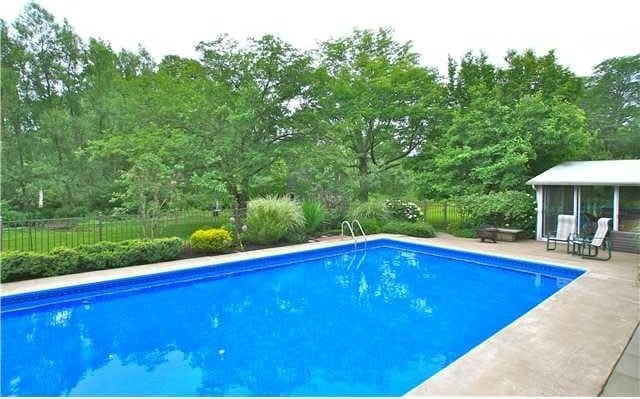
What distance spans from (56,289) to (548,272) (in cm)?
972

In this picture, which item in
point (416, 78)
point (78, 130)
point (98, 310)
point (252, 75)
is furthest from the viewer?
point (78, 130)

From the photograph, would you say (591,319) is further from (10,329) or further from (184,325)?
(10,329)

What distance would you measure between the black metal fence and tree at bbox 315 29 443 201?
18.7ft

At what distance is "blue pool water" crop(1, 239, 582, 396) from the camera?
3.63 m

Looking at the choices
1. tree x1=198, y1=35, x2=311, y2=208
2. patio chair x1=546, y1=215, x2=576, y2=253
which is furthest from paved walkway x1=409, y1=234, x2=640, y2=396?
tree x1=198, y1=35, x2=311, y2=208

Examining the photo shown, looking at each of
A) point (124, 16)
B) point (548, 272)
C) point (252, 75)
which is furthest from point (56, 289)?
point (548, 272)

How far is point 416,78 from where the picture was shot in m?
14.1

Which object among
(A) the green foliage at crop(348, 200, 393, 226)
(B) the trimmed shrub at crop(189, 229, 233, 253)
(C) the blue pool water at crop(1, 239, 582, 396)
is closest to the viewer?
(C) the blue pool water at crop(1, 239, 582, 396)

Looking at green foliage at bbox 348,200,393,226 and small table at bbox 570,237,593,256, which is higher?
green foliage at bbox 348,200,393,226

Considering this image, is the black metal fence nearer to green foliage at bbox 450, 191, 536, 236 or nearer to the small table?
green foliage at bbox 450, 191, 536, 236

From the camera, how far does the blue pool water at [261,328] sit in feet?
11.9

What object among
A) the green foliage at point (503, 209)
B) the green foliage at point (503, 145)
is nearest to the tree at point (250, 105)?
the green foliage at point (503, 145)

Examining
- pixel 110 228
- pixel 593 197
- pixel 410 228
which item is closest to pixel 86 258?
pixel 110 228

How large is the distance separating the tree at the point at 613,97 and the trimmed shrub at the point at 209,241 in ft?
66.0
